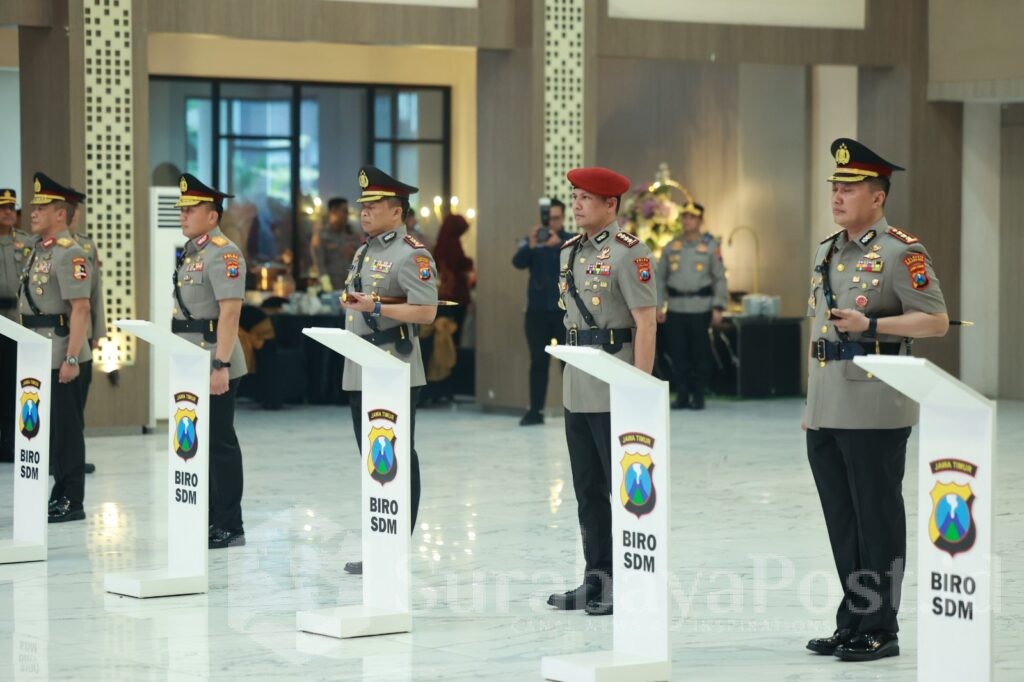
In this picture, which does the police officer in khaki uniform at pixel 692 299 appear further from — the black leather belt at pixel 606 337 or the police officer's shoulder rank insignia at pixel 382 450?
the police officer's shoulder rank insignia at pixel 382 450

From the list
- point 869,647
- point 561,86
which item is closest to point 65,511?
point 869,647

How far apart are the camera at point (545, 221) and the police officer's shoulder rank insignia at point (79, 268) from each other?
183 inches

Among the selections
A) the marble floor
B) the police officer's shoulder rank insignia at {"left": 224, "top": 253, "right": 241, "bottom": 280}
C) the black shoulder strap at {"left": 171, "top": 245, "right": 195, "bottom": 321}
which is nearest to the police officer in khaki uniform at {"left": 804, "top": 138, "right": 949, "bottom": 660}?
the marble floor

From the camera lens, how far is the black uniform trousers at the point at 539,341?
1240 cm

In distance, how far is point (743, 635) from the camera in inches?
222

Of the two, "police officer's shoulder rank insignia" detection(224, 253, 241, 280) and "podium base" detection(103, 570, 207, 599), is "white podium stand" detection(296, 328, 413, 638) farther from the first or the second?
"police officer's shoulder rank insignia" detection(224, 253, 241, 280)

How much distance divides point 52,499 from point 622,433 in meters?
4.27

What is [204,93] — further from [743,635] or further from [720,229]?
[743,635]

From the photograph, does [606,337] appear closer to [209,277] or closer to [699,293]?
[209,277]

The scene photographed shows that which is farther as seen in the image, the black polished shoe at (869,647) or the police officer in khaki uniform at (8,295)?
the police officer in khaki uniform at (8,295)

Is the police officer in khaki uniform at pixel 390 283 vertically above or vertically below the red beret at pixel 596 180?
below

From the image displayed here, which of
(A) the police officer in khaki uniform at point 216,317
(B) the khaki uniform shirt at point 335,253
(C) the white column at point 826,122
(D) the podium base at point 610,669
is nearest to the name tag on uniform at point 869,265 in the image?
(D) the podium base at point 610,669

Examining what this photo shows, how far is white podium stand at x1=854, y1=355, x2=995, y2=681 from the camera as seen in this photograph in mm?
4168

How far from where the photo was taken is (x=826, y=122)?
1531 centimetres
